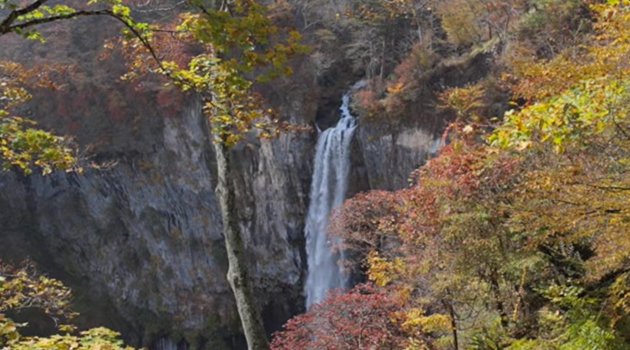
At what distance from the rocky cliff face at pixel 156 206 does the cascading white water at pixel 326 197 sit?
2.28 feet

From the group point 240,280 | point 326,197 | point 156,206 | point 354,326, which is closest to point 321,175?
point 326,197

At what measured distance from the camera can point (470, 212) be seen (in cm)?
588

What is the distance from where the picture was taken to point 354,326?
7.95 m

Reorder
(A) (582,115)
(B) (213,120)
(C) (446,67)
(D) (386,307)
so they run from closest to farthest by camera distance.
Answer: (A) (582,115)
(B) (213,120)
(D) (386,307)
(C) (446,67)

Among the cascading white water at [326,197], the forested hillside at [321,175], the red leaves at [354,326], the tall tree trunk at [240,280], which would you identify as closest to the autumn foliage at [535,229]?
the forested hillside at [321,175]

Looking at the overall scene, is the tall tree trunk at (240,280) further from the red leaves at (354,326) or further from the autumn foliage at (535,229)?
the red leaves at (354,326)

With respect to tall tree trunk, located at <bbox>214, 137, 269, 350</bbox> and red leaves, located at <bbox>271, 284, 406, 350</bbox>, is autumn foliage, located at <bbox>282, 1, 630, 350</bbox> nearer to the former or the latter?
red leaves, located at <bbox>271, 284, 406, 350</bbox>

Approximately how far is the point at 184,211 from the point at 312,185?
5987 millimetres

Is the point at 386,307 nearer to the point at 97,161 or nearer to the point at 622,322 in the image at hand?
the point at 622,322

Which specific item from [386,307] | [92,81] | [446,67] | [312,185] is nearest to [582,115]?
[386,307]

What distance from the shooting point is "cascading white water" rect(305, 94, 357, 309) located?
15.8 meters

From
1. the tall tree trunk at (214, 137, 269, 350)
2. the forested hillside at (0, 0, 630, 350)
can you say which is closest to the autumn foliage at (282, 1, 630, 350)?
the forested hillside at (0, 0, 630, 350)

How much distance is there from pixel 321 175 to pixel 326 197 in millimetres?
770

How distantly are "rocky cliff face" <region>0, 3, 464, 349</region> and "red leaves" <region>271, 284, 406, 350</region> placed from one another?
8.82m
